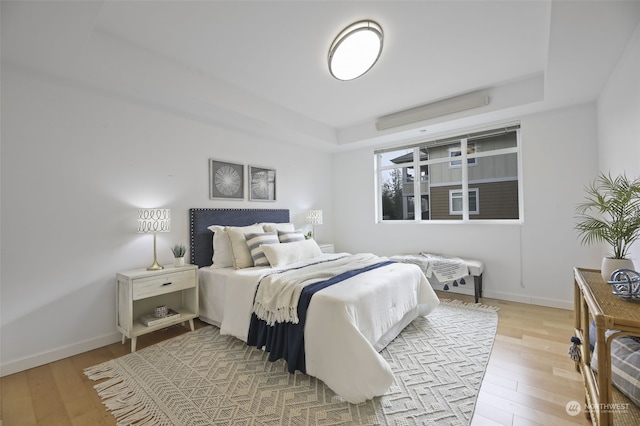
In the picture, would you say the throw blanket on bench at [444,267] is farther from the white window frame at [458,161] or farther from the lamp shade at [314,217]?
the lamp shade at [314,217]

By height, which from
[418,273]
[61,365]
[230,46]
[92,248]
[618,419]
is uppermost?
[230,46]

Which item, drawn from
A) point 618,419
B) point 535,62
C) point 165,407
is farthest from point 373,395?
point 535,62

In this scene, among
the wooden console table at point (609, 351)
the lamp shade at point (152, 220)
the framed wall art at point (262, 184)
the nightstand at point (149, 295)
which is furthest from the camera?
the framed wall art at point (262, 184)

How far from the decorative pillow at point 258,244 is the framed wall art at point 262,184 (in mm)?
902

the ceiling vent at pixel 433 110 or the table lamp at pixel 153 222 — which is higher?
the ceiling vent at pixel 433 110

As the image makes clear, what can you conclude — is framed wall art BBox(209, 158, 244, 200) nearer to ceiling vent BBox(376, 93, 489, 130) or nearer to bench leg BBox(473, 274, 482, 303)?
ceiling vent BBox(376, 93, 489, 130)

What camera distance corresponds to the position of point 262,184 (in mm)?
4102

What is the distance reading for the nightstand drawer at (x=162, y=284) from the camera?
2430 millimetres

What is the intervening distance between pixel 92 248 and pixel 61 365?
970mm

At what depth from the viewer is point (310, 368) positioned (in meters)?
1.89

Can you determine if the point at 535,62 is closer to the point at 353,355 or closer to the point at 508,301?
the point at 508,301

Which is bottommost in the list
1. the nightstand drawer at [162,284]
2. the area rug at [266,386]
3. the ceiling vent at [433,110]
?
the area rug at [266,386]

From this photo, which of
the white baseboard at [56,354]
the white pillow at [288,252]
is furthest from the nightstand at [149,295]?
the white pillow at [288,252]

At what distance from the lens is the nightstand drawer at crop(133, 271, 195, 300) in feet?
7.97
